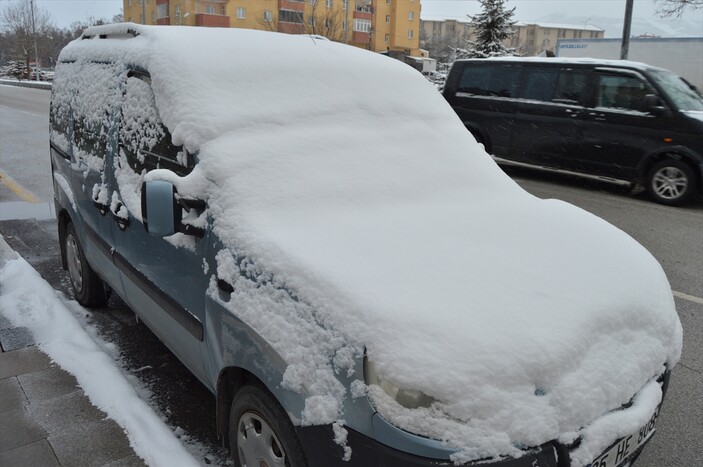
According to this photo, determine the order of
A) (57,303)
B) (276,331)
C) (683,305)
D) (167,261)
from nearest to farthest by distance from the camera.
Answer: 1. (276,331)
2. (167,261)
3. (57,303)
4. (683,305)

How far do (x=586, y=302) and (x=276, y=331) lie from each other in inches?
42.2

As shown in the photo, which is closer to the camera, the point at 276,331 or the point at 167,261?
the point at 276,331

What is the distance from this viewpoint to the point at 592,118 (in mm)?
9094

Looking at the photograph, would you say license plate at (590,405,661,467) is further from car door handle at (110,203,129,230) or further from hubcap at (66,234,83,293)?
hubcap at (66,234,83,293)

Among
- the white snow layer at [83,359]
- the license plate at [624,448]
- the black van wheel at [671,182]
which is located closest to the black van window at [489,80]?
the black van wheel at [671,182]

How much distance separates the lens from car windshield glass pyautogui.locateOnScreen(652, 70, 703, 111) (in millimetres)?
8484

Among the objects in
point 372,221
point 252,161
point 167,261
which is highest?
point 252,161

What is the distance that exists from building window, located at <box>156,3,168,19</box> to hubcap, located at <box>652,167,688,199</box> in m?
63.6

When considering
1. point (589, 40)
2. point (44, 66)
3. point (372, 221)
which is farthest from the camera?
point (44, 66)

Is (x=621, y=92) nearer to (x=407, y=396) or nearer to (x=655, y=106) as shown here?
(x=655, y=106)

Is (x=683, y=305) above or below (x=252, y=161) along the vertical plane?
below

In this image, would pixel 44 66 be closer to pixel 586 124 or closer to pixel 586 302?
pixel 586 124

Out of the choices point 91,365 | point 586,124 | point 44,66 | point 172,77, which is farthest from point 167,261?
point 44,66

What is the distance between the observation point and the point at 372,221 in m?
2.51
